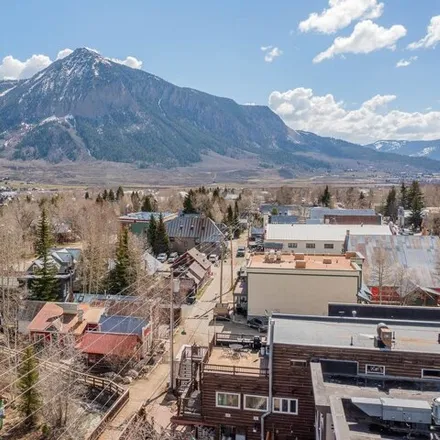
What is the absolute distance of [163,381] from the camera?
24.3 m

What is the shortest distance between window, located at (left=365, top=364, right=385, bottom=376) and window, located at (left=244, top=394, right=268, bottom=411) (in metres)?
4.15

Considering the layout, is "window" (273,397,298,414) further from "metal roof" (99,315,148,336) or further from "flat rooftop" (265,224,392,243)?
"flat rooftop" (265,224,392,243)

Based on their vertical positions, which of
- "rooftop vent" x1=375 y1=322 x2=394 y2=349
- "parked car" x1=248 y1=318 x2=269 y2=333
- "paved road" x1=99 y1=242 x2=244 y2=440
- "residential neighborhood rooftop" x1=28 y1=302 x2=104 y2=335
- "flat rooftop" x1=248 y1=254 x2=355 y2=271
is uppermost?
"rooftop vent" x1=375 y1=322 x2=394 y2=349

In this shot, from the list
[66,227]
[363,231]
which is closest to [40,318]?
[363,231]

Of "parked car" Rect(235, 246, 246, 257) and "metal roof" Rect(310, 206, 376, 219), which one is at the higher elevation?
"metal roof" Rect(310, 206, 376, 219)

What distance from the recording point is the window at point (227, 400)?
17.5 metres

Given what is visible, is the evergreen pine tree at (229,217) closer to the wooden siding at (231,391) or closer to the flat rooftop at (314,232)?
the flat rooftop at (314,232)

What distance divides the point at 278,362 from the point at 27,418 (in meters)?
13.3

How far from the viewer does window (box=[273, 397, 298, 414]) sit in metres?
17.0

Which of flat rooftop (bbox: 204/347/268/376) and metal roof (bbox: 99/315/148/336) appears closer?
flat rooftop (bbox: 204/347/268/376)

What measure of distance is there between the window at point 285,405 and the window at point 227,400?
1.51 m

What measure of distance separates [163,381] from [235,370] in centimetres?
846

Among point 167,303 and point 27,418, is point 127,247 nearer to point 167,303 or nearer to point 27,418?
point 167,303

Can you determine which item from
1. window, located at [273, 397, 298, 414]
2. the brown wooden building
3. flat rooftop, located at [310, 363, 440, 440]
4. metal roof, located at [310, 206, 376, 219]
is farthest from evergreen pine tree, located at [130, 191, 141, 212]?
flat rooftop, located at [310, 363, 440, 440]
